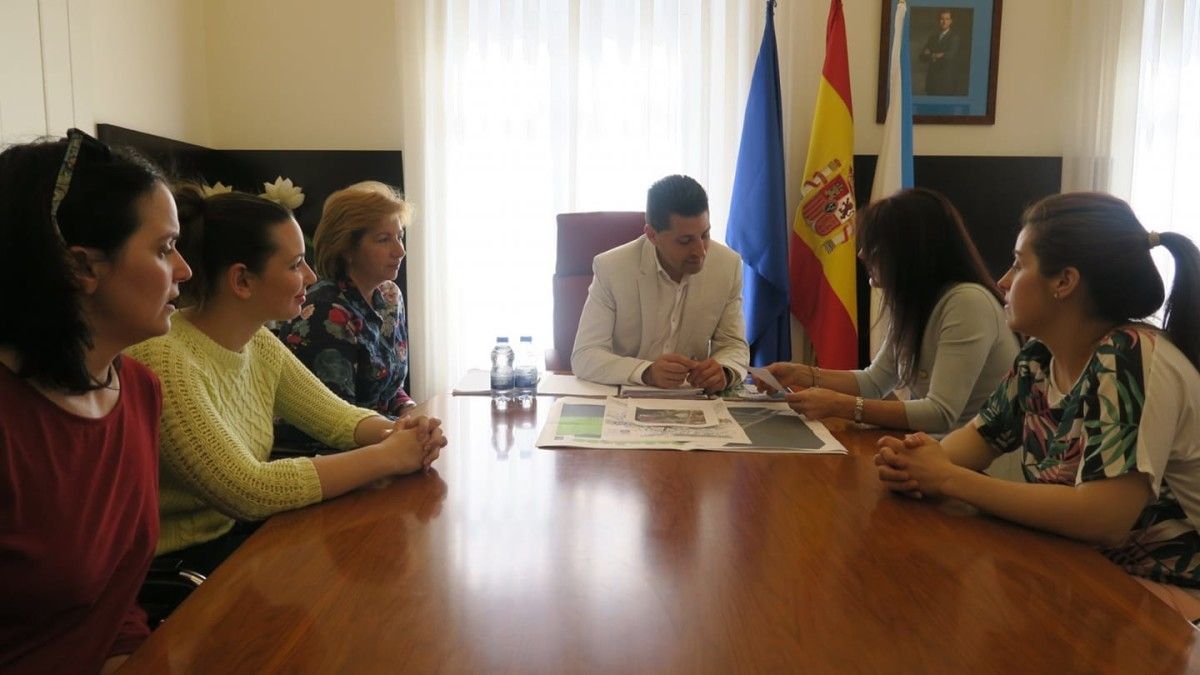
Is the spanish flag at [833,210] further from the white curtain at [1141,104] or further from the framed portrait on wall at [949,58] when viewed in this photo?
the white curtain at [1141,104]

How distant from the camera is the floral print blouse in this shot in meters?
1.94

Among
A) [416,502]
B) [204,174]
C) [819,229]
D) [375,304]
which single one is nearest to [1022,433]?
[416,502]

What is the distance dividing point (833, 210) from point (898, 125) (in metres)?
0.42

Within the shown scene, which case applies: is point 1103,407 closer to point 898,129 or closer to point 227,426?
point 227,426

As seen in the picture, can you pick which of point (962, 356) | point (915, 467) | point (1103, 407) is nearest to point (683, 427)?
point (915, 467)

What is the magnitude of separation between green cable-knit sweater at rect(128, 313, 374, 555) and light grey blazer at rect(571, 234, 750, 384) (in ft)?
3.53

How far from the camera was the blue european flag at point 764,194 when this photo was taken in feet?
10.8

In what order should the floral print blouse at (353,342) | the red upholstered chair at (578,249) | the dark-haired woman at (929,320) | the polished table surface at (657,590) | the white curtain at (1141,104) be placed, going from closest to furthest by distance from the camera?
the polished table surface at (657,590)
the dark-haired woman at (929,320)
the floral print blouse at (353,342)
the red upholstered chair at (578,249)
the white curtain at (1141,104)

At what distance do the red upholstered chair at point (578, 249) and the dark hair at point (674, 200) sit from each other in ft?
1.12

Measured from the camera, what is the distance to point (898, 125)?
130 inches

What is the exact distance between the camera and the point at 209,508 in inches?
52.1

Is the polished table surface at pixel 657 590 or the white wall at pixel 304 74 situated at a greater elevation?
the white wall at pixel 304 74

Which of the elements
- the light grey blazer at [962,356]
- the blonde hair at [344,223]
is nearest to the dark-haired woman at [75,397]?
the blonde hair at [344,223]

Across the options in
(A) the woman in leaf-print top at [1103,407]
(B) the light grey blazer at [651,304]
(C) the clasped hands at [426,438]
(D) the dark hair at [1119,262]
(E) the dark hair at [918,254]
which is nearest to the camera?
(A) the woman in leaf-print top at [1103,407]
